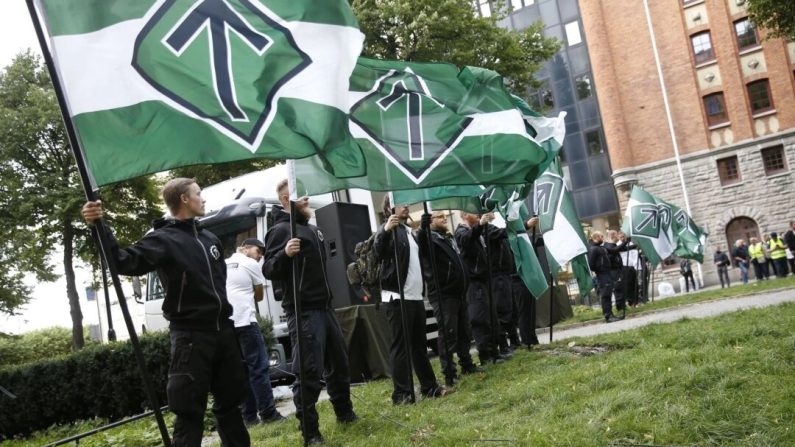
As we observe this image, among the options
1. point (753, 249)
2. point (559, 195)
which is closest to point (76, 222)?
point (559, 195)

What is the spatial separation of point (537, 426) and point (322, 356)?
195 cm

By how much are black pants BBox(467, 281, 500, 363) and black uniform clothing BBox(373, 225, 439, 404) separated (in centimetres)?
182

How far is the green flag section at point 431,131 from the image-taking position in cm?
718

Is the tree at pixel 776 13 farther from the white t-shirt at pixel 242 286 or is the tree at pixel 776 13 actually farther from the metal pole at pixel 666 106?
the white t-shirt at pixel 242 286

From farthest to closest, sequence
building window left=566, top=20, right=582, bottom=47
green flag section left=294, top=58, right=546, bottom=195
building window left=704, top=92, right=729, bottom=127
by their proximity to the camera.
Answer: building window left=566, top=20, right=582, bottom=47
building window left=704, top=92, right=729, bottom=127
green flag section left=294, top=58, right=546, bottom=195

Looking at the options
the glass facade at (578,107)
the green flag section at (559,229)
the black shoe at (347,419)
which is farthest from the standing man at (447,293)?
the glass facade at (578,107)

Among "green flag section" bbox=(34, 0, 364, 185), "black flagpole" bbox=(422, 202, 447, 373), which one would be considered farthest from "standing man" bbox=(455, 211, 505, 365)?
"green flag section" bbox=(34, 0, 364, 185)

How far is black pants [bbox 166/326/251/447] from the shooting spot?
14.8ft

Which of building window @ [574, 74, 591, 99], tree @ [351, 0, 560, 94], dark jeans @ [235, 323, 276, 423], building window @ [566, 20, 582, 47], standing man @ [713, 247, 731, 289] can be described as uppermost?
building window @ [566, 20, 582, 47]

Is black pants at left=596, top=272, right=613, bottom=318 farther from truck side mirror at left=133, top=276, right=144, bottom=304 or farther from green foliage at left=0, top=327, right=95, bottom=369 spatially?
green foliage at left=0, top=327, right=95, bottom=369

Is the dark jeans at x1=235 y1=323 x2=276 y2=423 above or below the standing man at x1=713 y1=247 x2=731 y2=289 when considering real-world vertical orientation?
above

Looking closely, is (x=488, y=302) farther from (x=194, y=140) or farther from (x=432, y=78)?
(x=194, y=140)

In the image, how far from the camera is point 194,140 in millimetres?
4422

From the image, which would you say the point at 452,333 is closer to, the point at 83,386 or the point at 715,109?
the point at 83,386
